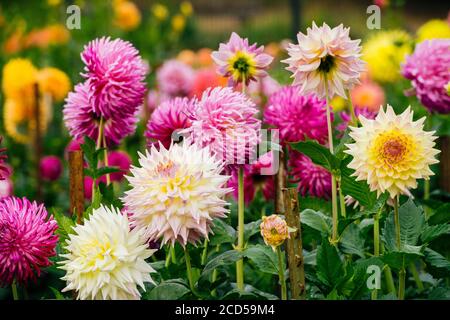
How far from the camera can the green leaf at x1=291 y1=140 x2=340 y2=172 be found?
4.79 ft

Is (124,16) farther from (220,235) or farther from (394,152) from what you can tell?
(394,152)

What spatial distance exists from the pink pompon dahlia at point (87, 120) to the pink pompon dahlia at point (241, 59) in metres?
0.26

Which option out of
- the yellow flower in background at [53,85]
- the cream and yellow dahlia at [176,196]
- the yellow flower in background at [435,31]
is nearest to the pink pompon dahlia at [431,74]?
the cream and yellow dahlia at [176,196]

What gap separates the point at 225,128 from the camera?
142cm

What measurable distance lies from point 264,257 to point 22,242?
0.45m

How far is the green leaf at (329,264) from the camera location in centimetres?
142

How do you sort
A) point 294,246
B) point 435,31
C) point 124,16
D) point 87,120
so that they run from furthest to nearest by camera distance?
point 124,16 < point 435,31 < point 87,120 < point 294,246

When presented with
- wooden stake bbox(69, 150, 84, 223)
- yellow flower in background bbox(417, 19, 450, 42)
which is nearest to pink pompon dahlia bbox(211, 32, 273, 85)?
wooden stake bbox(69, 150, 84, 223)

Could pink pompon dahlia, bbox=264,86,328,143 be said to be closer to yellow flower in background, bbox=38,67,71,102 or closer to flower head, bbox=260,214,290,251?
flower head, bbox=260,214,290,251

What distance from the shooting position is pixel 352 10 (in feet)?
21.9

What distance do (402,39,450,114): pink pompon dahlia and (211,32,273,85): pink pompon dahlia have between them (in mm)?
595

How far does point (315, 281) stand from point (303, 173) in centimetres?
39

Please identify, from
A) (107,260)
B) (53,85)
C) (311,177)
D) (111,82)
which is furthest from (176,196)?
(53,85)
